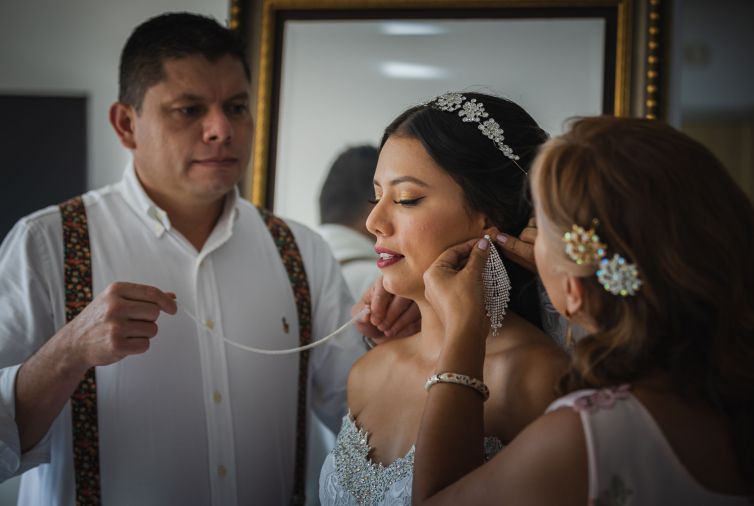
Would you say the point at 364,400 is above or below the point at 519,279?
below

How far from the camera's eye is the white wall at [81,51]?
10.2ft

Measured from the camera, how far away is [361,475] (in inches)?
64.9

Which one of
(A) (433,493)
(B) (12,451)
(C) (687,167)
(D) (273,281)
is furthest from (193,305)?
(C) (687,167)

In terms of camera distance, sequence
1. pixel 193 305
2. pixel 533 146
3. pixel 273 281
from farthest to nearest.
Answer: pixel 273 281
pixel 193 305
pixel 533 146

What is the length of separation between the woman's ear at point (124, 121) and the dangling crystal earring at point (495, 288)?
3.98 ft

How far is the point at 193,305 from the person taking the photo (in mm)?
2137

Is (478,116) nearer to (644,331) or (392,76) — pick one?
(644,331)

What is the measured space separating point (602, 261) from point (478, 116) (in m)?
0.60

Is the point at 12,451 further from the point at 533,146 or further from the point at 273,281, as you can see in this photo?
the point at 533,146

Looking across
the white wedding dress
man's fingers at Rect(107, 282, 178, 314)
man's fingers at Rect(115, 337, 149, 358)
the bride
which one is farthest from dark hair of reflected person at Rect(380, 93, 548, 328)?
man's fingers at Rect(115, 337, 149, 358)

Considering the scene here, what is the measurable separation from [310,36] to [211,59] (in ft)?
2.52

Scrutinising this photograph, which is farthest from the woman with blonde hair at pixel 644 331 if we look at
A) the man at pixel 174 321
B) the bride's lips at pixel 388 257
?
the man at pixel 174 321

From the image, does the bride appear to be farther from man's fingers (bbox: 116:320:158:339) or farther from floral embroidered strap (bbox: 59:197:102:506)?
floral embroidered strap (bbox: 59:197:102:506)

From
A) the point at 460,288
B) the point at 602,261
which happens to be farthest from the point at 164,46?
the point at 602,261
